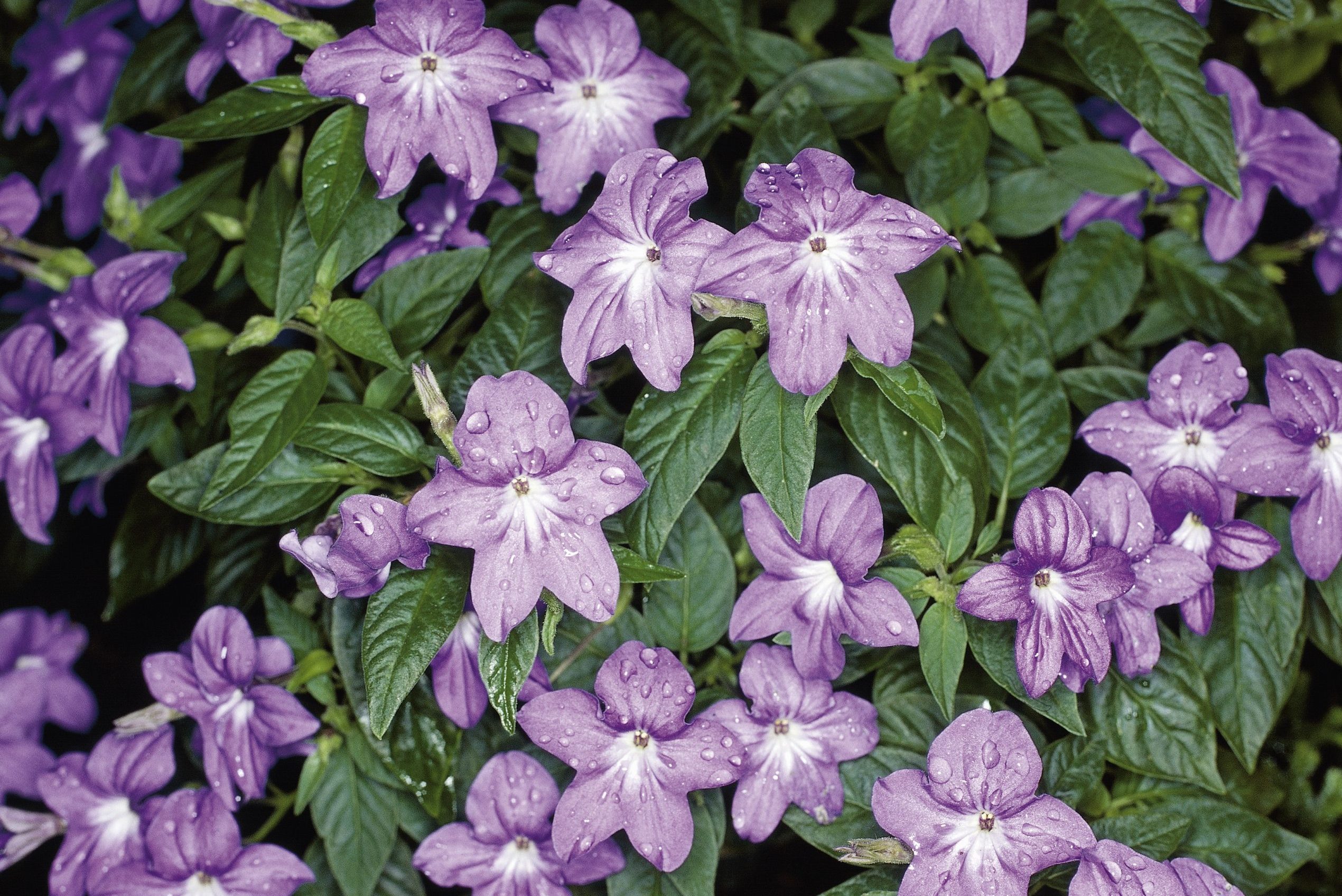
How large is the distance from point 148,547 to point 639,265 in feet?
2.78

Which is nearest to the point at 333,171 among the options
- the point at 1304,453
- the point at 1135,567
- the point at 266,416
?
the point at 266,416

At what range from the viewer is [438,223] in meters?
1.39

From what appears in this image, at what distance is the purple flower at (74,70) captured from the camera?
168 centimetres

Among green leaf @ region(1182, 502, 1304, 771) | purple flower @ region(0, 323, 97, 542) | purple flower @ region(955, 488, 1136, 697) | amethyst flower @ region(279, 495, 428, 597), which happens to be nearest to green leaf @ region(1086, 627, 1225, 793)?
green leaf @ region(1182, 502, 1304, 771)

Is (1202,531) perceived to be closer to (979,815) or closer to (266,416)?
(979,815)

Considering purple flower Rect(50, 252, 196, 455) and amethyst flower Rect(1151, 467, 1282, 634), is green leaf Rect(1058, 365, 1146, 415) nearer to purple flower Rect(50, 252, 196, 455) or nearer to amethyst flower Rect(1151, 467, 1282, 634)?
amethyst flower Rect(1151, 467, 1282, 634)

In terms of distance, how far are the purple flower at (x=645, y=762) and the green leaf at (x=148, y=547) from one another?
2.10ft

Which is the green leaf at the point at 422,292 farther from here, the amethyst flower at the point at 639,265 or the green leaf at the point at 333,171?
the amethyst flower at the point at 639,265

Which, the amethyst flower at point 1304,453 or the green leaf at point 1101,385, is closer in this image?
the amethyst flower at point 1304,453

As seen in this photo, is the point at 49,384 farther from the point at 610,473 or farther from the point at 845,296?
the point at 845,296

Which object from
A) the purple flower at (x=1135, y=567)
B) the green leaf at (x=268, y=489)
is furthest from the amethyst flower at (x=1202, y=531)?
the green leaf at (x=268, y=489)

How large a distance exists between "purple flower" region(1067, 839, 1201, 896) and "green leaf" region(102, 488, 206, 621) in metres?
1.17

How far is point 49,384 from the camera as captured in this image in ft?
4.65

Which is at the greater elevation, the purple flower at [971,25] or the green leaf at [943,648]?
the purple flower at [971,25]
